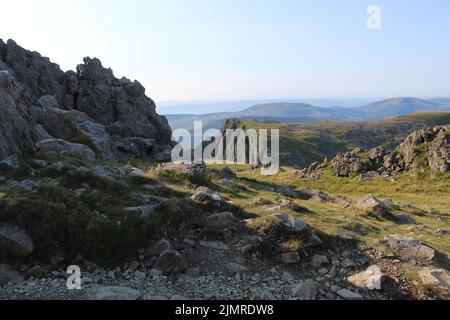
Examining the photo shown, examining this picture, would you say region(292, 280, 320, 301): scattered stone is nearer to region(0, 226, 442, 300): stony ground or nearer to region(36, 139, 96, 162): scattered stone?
region(0, 226, 442, 300): stony ground

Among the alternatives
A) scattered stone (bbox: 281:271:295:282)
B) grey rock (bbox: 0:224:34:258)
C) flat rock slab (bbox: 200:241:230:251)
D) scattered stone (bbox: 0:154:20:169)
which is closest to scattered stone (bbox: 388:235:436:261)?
scattered stone (bbox: 281:271:295:282)

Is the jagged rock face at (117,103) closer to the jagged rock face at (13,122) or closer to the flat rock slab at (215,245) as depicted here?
the jagged rock face at (13,122)

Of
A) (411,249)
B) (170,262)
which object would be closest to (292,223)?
(411,249)

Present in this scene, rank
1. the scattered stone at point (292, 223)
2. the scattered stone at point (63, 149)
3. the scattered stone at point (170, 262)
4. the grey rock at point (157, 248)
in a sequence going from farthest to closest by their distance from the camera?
the scattered stone at point (63, 149) → the scattered stone at point (292, 223) → the grey rock at point (157, 248) → the scattered stone at point (170, 262)

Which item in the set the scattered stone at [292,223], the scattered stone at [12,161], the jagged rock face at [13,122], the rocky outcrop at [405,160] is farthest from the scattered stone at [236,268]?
the rocky outcrop at [405,160]

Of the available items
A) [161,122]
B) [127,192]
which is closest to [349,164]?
[161,122]

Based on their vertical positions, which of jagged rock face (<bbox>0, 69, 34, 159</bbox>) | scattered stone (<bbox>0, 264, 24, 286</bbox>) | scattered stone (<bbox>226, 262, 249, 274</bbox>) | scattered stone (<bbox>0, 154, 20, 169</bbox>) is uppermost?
jagged rock face (<bbox>0, 69, 34, 159</bbox>)

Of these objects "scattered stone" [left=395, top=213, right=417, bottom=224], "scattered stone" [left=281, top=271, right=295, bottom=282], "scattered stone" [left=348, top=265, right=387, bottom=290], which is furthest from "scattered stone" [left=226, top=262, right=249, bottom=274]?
"scattered stone" [left=395, top=213, right=417, bottom=224]

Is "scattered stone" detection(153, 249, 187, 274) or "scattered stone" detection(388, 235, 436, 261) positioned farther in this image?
"scattered stone" detection(388, 235, 436, 261)

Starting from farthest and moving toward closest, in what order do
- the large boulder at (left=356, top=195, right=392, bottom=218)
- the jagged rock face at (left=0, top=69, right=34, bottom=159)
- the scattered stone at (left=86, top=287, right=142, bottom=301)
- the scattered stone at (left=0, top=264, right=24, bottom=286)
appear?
the large boulder at (left=356, top=195, right=392, bottom=218) < the jagged rock face at (left=0, top=69, right=34, bottom=159) < the scattered stone at (left=0, top=264, right=24, bottom=286) < the scattered stone at (left=86, top=287, right=142, bottom=301)

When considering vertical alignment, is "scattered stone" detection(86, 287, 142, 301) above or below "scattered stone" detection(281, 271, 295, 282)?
above

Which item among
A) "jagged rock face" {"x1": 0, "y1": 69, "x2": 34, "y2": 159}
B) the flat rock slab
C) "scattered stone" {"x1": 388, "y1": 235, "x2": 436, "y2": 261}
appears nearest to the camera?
"scattered stone" {"x1": 388, "y1": 235, "x2": 436, "y2": 261}
